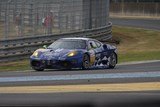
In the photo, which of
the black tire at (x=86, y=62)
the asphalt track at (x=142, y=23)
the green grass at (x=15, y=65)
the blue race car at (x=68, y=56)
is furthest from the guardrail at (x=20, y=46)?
the asphalt track at (x=142, y=23)

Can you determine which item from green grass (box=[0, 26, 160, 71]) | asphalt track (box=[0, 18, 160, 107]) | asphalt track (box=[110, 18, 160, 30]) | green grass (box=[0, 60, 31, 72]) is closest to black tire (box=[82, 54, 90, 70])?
asphalt track (box=[0, 18, 160, 107])

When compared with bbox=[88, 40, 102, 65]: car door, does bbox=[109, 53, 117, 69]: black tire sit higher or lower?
lower

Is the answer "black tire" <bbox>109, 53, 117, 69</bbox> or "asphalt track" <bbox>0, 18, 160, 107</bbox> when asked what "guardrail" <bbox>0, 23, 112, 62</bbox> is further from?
"asphalt track" <bbox>0, 18, 160, 107</bbox>

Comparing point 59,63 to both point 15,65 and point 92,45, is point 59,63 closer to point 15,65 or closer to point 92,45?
point 92,45

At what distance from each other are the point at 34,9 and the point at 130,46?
8.55 metres

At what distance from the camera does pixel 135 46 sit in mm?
33938

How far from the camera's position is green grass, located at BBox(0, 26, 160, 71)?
22.5 meters

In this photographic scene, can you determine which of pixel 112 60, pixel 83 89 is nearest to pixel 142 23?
pixel 112 60

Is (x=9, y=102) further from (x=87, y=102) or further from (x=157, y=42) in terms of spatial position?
(x=157, y=42)

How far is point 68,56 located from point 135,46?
18080mm

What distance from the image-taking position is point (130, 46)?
1336 inches

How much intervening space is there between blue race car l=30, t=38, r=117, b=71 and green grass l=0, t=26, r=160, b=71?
352cm

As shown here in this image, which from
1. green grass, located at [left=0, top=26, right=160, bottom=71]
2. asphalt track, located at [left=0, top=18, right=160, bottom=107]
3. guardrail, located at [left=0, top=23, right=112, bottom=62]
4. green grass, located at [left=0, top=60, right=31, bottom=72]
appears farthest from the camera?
green grass, located at [left=0, top=26, right=160, bottom=71]

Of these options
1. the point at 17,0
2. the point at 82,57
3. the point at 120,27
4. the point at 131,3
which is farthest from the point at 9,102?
the point at 131,3
